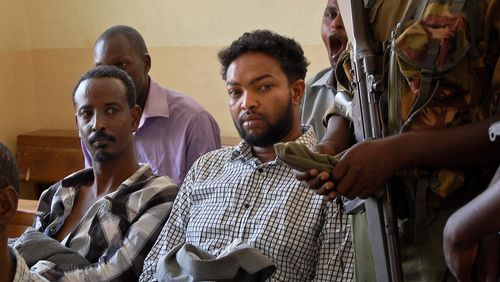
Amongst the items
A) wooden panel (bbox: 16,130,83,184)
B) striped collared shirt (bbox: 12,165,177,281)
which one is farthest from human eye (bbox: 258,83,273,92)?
wooden panel (bbox: 16,130,83,184)

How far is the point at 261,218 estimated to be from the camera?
2207 millimetres

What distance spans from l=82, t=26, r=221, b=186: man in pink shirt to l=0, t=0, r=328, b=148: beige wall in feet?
3.51

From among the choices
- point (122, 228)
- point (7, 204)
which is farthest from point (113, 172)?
point (7, 204)

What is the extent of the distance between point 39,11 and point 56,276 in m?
3.32

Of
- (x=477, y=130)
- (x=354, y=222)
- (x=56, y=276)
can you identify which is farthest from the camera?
(x=56, y=276)

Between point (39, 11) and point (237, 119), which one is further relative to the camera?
point (39, 11)

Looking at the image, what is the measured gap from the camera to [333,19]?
2430 millimetres

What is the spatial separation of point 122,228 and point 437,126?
49.2 inches

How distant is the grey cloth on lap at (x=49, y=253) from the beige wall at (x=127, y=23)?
2.15 m

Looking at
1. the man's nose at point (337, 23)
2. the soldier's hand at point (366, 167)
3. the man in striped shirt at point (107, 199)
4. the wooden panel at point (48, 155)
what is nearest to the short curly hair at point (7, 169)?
the man in striped shirt at point (107, 199)

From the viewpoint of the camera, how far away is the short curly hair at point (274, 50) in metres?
2.51

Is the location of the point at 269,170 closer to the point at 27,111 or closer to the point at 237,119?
the point at 237,119

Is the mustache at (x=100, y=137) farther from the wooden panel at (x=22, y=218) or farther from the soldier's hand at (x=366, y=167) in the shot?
the soldier's hand at (x=366, y=167)

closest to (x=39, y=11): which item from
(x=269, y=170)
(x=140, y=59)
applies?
(x=140, y=59)
